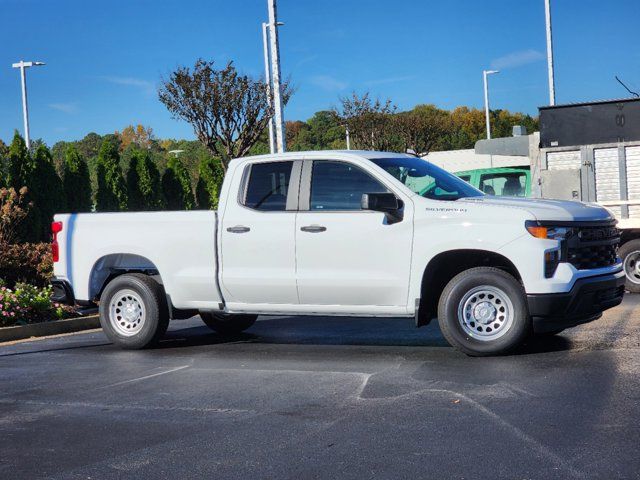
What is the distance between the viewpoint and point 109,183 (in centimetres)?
3269

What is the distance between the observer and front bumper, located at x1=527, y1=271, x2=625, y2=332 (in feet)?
27.7

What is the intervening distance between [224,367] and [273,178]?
2.09 metres

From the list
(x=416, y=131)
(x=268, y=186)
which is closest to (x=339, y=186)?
(x=268, y=186)

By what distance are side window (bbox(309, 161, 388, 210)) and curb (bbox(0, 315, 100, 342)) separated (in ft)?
17.4

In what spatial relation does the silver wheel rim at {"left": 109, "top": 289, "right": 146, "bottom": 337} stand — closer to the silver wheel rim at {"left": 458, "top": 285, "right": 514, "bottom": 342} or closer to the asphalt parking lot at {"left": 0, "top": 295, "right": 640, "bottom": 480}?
the asphalt parking lot at {"left": 0, "top": 295, "right": 640, "bottom": 480}

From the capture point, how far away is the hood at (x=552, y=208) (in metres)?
8.52

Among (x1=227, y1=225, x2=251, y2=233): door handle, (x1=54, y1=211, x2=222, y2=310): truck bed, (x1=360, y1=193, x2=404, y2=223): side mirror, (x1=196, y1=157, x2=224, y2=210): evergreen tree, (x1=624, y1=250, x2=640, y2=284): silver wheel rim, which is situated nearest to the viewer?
(x1=360, y1=193, x2=404, y2=223): side mirror

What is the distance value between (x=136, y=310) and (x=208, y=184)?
99.6 feet

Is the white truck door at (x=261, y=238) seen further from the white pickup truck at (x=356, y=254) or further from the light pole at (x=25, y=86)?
the light pole at (x=25, y=86)

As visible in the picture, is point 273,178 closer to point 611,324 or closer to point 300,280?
point 300,280

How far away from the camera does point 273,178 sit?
32.2ft

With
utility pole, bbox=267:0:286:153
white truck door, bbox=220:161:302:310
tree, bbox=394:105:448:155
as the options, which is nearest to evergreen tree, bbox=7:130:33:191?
utility pole, bbox=267:0:286:153

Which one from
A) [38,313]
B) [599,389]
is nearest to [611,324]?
[599,389]

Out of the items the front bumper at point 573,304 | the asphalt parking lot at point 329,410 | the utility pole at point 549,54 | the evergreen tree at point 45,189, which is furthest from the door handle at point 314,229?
the utility pole at point 549,54
